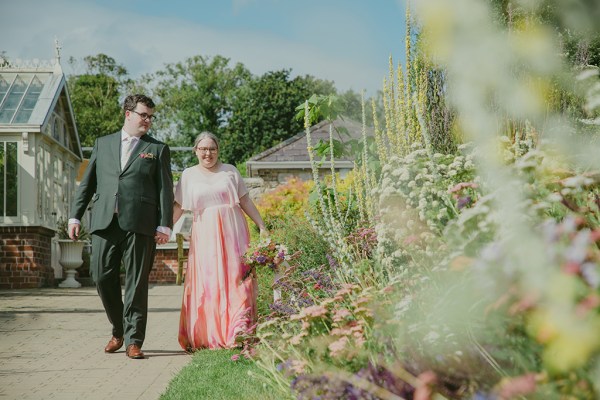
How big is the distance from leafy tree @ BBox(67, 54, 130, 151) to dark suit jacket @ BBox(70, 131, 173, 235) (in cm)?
3129

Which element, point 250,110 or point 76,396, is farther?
point 250,110

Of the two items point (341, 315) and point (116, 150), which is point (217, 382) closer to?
point (341, 315)

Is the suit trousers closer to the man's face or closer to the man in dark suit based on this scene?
the man in dark suit

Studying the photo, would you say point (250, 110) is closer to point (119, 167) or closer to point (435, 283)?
point (119, 167)

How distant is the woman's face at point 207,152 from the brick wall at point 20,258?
1064cm

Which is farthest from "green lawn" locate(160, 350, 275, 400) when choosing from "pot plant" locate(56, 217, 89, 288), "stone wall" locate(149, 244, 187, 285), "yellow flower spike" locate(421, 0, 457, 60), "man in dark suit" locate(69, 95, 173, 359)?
"stone wall" locate(149, 244, 187, 285)

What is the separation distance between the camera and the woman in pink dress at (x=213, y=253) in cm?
661

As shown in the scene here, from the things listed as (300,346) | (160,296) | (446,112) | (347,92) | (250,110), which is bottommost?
(160,296)

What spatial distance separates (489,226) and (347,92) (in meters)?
66.2

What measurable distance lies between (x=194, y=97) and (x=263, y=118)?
9132 mm

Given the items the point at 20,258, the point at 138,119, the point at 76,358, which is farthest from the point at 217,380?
the point at 20,258

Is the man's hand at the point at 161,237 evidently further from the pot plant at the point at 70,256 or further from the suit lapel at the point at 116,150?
the pot plant at the point at 70,256

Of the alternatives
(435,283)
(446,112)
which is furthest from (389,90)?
(435,283)

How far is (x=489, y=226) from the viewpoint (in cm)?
221
